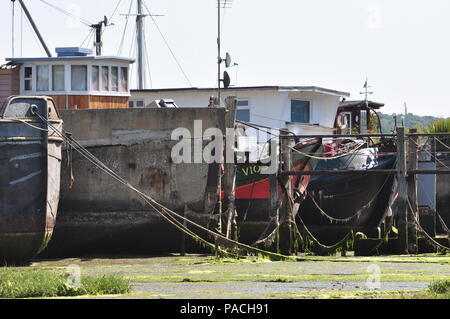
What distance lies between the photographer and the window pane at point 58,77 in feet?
91.4

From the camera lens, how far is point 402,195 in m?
25.5

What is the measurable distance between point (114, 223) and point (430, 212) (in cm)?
924

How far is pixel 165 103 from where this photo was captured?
2645 centimetres

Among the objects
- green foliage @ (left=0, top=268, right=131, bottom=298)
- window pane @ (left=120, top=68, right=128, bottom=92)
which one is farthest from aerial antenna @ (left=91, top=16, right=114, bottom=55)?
green foliage @ (left=0, top=268, right=131, bottom=298)

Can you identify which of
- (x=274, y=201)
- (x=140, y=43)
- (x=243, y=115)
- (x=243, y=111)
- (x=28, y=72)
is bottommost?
(x=274, y=201)

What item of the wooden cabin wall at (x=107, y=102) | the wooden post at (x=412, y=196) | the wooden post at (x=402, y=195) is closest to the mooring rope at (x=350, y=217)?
the wooden post at (x=412, y=196)

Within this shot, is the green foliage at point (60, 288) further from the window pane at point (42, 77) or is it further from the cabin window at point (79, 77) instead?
the window pane at point (42, 77)

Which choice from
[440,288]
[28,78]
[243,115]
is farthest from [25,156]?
[243,115]

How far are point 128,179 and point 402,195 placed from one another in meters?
6.53

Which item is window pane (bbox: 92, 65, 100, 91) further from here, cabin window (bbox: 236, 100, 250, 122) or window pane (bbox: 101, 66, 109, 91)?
cabin window (bbox: 236, 100, 250, 122)

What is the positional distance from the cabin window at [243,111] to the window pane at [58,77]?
10451 mm

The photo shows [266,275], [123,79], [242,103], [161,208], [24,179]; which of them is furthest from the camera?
[242,103]

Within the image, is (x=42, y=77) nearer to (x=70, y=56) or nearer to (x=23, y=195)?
(x=70, y=56)
